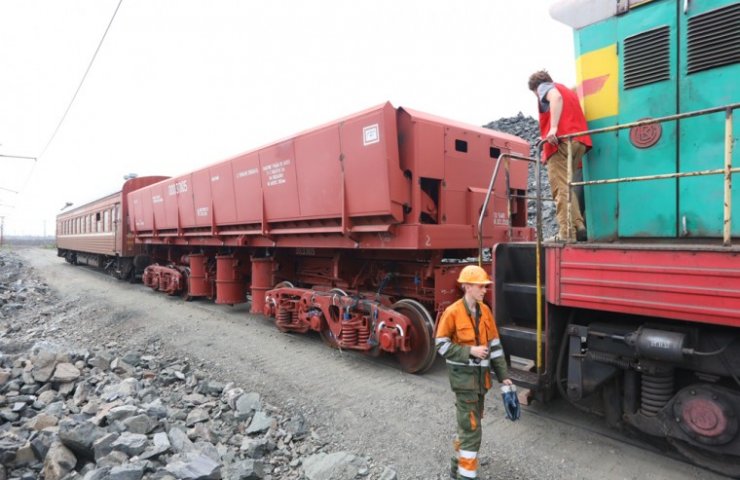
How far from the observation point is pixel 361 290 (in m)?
6.61

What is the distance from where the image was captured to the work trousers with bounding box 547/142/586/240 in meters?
3.52

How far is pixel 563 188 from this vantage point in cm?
369

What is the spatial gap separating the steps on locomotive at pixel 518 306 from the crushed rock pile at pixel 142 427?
4.81ft

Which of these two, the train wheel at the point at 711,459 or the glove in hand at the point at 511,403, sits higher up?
the glove in hand at the point at 511,403

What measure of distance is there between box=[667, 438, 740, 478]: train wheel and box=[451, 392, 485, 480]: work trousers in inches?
55.2

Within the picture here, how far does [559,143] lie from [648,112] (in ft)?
2.21

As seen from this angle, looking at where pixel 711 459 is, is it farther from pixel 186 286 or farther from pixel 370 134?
pixel 186 286

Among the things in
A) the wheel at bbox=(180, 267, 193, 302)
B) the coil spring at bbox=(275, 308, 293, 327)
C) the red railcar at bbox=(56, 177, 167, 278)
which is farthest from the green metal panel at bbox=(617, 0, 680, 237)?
the red railcar at bbox=(56, 177, 167, 278)

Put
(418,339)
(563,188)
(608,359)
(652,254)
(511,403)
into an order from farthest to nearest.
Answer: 1. (418,339)
2. (563,188)
3. (608,359)
4. (511,403)
5. (652,254)

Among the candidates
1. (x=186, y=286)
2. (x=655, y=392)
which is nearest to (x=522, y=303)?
(x=655, y=392)

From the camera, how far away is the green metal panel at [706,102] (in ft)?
9.70

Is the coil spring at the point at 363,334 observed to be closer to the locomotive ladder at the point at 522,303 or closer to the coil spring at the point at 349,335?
the coil spring at the point at 349,335

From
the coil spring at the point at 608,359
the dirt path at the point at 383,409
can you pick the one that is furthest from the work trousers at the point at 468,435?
the coil spring at the point at 608,359

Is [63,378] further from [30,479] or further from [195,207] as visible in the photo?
[195,207]
